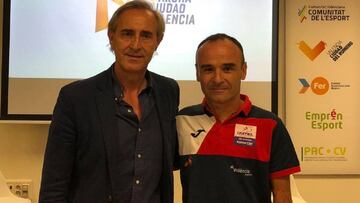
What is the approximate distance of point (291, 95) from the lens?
2.90 meters

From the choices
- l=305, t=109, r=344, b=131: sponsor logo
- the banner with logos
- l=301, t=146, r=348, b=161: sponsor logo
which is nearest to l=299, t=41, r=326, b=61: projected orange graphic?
the banner with logos

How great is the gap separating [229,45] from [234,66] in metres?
0.08

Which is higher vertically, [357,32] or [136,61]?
[357,32]

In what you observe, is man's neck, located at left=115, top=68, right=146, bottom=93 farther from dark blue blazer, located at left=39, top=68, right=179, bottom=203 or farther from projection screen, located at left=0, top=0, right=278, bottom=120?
projection screen, located at left=0, top=0, right=278, bottom=120

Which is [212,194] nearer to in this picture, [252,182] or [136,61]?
[252,182]

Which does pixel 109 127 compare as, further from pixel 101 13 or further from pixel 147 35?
pixel 101 13

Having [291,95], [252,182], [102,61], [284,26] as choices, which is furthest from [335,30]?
[252,182]

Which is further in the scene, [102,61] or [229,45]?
[102,61]

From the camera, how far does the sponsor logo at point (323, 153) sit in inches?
114

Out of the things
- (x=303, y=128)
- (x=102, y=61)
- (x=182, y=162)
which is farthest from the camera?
(x=303, y=128)

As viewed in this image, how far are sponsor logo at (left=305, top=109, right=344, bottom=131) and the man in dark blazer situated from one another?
62.9 inches

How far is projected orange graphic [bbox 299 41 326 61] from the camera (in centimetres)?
288

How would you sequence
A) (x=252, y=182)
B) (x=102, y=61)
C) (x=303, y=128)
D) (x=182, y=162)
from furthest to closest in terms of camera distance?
1. (x=303, y=128)
2. (x=102, y=61)
3. (x=182, y=162)
4. (x=252, y=182)

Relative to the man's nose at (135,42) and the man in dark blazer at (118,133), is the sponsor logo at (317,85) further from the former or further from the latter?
the man's nose at (135,42)
